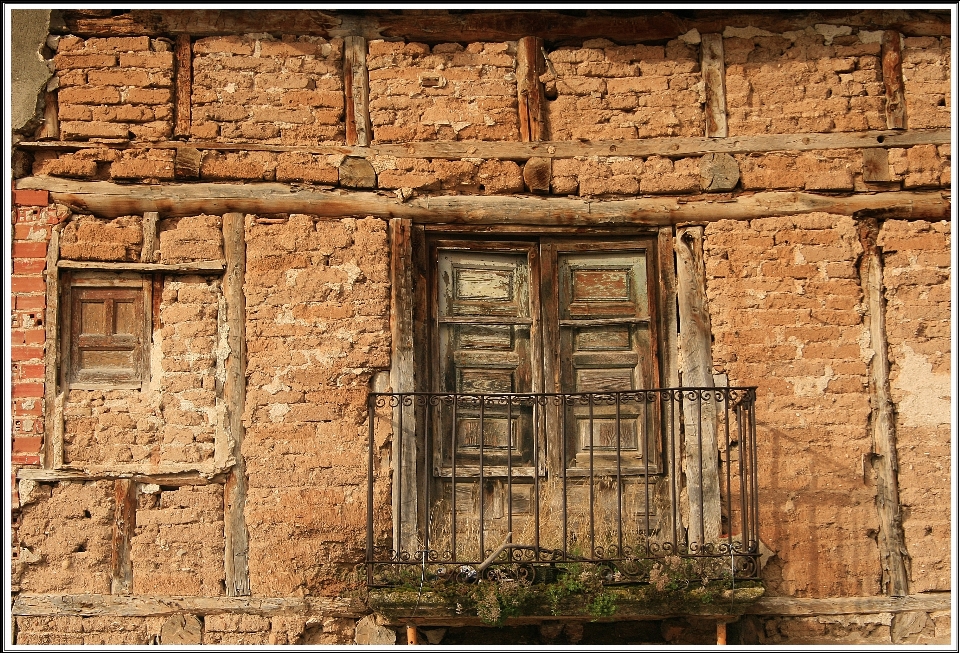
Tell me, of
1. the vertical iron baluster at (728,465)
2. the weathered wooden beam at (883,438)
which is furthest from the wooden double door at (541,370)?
the weathered wooden beam at (883,438)

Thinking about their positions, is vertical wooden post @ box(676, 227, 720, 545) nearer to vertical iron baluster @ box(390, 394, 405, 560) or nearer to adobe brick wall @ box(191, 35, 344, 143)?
vertical iron baluster @ box(390, 394, 405, 560)

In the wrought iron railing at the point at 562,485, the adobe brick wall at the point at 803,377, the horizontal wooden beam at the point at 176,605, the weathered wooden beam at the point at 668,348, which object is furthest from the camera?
the weathered wooden beam at the point at 668,348

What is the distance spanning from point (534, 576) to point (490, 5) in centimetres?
319

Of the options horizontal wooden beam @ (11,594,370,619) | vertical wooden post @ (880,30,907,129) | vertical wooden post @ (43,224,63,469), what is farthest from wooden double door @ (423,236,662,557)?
vertical wooden post @ (43,224,63,469)

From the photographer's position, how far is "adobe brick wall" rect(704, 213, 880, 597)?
577 cm

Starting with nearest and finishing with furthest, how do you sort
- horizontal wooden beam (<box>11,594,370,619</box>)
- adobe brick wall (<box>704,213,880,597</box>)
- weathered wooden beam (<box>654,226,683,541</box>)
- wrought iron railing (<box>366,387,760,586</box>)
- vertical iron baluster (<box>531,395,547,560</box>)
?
vertical iron baluster (<box>531,395,547,560</box>), wrought iron railing (<box>366,387,760,586</box>), horizontal wooden beam (<box>11,594,370,619</box>), adobe brick wall (<box>704,213,880,597</box>), weathered wooden beam (<box>654,226,683,541</box>)

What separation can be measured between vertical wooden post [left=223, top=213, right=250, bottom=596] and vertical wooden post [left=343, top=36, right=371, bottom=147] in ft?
2.68

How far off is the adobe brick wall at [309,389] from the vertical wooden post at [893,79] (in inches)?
117

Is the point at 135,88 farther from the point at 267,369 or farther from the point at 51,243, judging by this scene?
the point at 267,369

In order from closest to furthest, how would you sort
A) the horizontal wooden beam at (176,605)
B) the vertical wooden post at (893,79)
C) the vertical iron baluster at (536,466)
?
the vertical iron baluster at (536,466) → the horizontal wooden beam at (176,605) → the vertical wooden post at (893,79)

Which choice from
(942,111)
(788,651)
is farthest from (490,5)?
(788,651)

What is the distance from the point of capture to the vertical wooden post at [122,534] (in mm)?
5719

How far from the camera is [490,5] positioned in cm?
616

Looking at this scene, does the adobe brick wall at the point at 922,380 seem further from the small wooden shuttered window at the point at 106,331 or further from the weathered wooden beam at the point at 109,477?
the small wooden shuttered window at the point at 106,331
